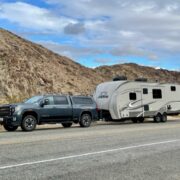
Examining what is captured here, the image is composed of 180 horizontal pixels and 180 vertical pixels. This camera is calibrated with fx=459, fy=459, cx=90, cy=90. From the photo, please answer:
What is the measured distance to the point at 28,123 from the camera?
21812mm

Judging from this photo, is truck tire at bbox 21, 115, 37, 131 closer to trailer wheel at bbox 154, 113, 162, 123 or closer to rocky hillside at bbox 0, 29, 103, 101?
trailer wheel at bbox 154, 113, 162, 123

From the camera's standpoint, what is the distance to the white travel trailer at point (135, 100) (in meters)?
28.5

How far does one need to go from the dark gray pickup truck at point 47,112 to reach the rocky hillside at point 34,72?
17946 mm

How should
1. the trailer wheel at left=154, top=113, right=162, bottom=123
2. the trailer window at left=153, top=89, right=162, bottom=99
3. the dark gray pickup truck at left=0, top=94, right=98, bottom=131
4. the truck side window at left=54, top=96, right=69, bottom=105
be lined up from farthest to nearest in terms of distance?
the trailer wheel at left=154, top=113, right=162, bottom=123 → the trailer window at left=153, top=89, right=162, bottom=99 → the truck side window at left=54, top=96, right=69, bottom=105 → the dark gray pickup truck at left=0, top=94, right=98, bottom=131

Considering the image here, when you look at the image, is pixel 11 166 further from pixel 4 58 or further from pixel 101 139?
pixel 4 58

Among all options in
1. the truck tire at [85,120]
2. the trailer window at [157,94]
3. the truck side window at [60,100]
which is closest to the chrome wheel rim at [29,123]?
the truck side window at [60,100]

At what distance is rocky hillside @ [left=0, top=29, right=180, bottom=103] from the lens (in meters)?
45.5

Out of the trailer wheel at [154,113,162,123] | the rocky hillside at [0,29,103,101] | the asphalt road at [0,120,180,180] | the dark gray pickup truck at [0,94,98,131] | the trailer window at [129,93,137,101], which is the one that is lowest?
the asphalt road at [0,120,180,180]

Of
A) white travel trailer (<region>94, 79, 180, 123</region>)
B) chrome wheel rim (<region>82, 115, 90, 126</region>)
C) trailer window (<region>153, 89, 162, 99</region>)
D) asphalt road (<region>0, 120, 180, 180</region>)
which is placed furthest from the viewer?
trailer window (<region>153, 89, 162, 99</region>)

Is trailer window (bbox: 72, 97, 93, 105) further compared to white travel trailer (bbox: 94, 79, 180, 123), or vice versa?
white travel trailer (bbox: 94, 79, 180, 123)

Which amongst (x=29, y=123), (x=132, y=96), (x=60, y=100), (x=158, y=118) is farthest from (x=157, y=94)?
(x=29, y=123)

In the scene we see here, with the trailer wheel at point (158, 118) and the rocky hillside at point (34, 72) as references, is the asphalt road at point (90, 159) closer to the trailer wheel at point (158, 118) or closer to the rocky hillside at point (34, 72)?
the trailer wheel at point (158, 118)

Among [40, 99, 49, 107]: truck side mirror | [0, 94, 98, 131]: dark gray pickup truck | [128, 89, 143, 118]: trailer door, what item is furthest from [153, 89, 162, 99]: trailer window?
[40, 99, 49, 107]: truck side mirror

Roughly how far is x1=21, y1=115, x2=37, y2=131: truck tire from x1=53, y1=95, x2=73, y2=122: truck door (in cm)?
158
